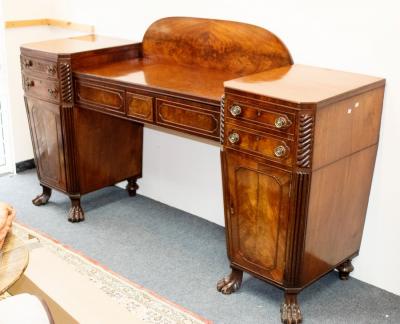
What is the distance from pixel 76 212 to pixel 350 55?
1.70 m

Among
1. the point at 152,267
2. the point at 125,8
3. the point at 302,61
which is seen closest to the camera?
the point at 302,61

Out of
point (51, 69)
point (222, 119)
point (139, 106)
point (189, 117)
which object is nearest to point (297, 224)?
point (222, 119)

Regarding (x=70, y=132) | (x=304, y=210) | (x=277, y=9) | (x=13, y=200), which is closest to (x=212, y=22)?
(x=277, y=9)

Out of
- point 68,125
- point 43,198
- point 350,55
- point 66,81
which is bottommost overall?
point 43,198

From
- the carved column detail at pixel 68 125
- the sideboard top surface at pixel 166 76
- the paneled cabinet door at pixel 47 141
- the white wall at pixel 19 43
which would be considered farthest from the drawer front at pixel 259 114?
the white wall at pixel 19 43

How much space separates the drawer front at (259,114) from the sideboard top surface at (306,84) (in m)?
0.04

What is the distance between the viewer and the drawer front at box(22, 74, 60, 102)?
2982 millimetres

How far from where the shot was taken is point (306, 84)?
2.20 meters

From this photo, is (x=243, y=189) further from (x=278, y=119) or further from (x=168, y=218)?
(x=168, y=218)

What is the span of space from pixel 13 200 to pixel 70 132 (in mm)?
727

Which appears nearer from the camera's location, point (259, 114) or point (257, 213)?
point (259, 114)

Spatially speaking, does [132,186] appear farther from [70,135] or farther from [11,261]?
[11,261]

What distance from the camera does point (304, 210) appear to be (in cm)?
213

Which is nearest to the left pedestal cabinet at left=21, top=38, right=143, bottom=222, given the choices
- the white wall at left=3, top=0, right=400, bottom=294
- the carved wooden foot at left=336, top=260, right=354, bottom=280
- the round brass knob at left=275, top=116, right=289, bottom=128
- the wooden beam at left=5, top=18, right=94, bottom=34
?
the white wall at left=3, top=0, right=400, bottom=294
